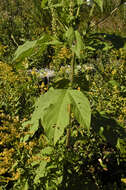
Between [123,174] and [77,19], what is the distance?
168cm

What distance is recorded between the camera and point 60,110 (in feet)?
3.44

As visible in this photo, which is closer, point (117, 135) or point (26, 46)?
point (26, 46)

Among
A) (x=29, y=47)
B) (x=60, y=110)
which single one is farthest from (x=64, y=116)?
(x=29, y=47)

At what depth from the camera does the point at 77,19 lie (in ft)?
3.64

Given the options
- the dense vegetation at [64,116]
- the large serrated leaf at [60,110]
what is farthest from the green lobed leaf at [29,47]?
the large serrated leaf at [60,110]

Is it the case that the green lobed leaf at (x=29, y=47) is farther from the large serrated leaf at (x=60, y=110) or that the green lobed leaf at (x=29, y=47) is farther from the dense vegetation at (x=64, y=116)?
the large serrated leaf at (x=60, y=110)

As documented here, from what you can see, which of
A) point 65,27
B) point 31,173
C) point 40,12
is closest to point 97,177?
point 31,173

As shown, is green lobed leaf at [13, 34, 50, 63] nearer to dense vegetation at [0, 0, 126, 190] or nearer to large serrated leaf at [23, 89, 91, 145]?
dense vegetation at [0, 0, 126, 190]

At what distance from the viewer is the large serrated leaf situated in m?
1.01

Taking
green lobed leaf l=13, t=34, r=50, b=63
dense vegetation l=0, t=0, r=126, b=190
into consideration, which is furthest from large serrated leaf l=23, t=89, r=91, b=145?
green lobed leaf l=13, t=34, r=50, b=63

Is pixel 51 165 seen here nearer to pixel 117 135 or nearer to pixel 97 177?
pixel 117 135

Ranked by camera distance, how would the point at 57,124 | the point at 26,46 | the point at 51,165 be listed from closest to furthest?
the point at 57,124
the point at 26,46
the point at 51,165

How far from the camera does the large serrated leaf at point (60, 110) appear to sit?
1010 mm

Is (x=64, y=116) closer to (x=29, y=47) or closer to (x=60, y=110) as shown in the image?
(x=60, y=110)
